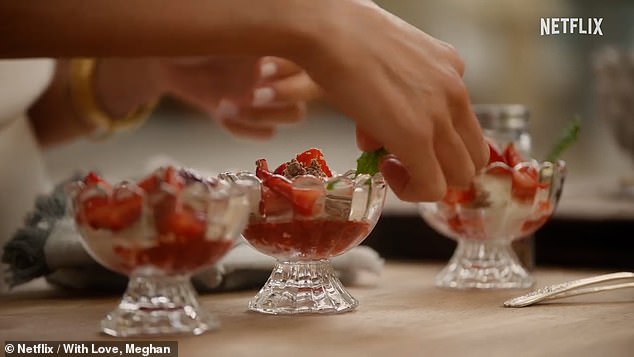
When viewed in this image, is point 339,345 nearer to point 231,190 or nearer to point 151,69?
point 231,190

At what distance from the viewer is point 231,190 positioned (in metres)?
0.90

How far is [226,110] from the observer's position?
4.57 feet

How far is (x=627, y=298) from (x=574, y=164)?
3859 millimetres

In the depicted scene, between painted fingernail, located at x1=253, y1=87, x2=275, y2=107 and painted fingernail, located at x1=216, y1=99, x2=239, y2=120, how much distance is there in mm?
36

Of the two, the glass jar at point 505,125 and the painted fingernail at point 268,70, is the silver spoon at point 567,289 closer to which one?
the glass jar at point 505,125

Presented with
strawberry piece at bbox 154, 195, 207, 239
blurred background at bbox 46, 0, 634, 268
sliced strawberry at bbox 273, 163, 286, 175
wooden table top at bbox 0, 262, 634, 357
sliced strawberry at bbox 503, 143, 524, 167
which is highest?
blurred background at bbox 46, 0, 634, 268

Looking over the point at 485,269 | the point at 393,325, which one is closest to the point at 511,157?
the point at 485,269

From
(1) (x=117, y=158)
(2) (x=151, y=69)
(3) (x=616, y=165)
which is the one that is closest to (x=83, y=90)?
(2) (x=151, y=69)

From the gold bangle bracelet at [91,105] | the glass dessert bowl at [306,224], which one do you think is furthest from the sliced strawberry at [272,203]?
the gold bangle bracelet at [91,105]

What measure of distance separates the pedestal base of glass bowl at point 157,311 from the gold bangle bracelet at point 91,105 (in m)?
0.83

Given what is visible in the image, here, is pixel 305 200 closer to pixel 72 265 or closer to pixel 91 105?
pixel 72 265

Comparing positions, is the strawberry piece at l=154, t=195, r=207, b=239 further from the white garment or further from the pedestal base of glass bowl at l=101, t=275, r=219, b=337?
→ the white garment

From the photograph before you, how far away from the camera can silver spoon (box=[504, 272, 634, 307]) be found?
110 centimetres

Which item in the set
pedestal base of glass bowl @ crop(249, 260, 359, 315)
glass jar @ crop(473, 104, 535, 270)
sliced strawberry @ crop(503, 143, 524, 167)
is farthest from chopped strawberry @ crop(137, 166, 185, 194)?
glass jar @ crop(473, 104, 535, 270)
